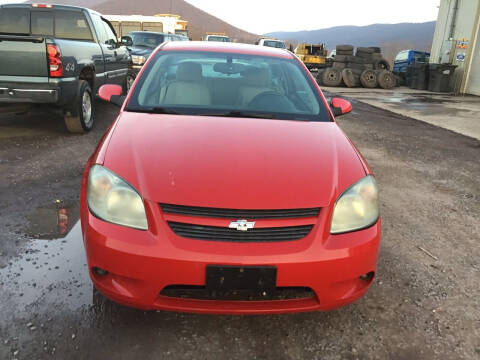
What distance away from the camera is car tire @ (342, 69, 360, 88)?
1809 cm

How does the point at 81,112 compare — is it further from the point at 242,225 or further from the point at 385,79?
the point at 385,79

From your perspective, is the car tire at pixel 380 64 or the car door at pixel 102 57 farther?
the car tire at pixel 380 64

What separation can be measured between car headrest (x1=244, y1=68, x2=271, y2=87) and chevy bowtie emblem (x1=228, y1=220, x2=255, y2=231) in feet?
5.51

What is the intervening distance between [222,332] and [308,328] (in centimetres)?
47

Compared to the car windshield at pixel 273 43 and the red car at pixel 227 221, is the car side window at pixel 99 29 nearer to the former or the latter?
the red car at pixel 227 221

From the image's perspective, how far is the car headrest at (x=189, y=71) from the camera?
3.28 metres

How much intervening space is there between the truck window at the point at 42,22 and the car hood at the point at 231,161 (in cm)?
529

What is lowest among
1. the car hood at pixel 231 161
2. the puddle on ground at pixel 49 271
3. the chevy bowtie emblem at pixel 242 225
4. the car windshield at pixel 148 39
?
the puddle on ground at pixel 49 271

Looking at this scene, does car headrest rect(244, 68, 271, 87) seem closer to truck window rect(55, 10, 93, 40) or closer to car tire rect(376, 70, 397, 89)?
truck window rect(55, 10, 93, 40)

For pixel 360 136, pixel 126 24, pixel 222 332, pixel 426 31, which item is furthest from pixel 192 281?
pixel 426 31

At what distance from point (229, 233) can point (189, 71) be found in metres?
1.83

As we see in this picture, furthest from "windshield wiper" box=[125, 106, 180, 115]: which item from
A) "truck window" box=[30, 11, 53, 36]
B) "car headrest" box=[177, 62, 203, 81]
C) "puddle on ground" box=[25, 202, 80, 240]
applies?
"truck window" box=[30, 11, 53, 36]

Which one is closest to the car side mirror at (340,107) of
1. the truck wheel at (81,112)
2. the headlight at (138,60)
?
the truck wheel at (81,112)

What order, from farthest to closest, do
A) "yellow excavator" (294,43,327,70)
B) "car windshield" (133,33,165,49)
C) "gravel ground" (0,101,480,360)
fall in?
"yellow excavator" (294,43,327,70), "car windshield" (133,33,165,49), "gravel ground" (0,101,480,360)
